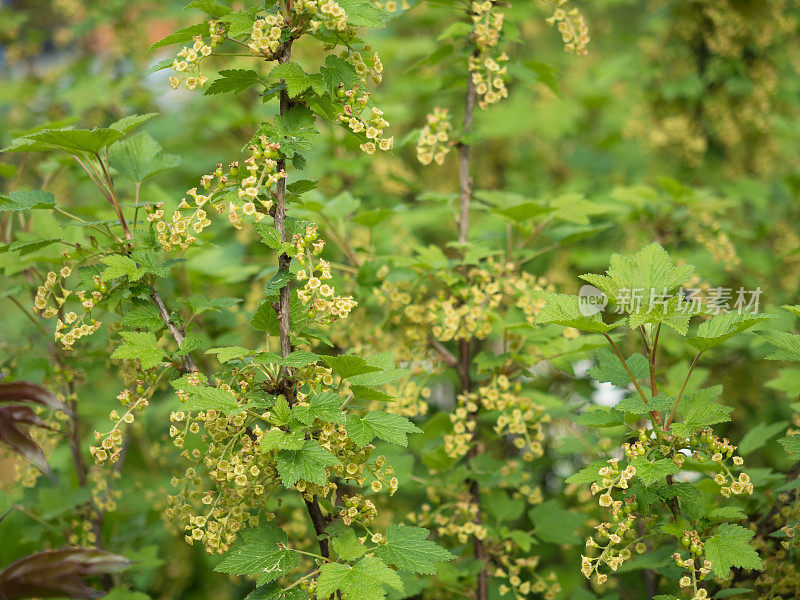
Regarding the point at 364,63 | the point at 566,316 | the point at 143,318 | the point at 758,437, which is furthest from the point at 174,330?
the point at 758,437

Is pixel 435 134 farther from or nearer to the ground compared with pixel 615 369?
farther from the ground

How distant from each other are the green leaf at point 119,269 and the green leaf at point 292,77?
522mm

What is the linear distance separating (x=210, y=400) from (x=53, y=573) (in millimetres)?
455

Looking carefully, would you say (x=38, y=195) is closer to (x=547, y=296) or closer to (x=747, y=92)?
(x=547, y=296)

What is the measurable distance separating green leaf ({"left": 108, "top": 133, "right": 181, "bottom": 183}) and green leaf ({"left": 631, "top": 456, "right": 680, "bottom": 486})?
1.37 m

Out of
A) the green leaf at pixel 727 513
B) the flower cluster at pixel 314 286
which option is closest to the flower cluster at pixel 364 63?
the flower cluster at pixel 314 286

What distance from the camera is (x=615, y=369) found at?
1.64 m

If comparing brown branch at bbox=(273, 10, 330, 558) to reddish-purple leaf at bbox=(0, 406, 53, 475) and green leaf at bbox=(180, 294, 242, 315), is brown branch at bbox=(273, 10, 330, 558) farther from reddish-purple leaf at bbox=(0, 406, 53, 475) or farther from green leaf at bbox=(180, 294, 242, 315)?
reddish-purple leaf at bbox=(0, 406, 53, 475)

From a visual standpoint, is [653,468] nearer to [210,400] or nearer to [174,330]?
[210,400]

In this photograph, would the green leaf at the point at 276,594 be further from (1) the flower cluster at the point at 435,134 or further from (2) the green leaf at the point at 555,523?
(1) the flower cluster at the point at 435,134

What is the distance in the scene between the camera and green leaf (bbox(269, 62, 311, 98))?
139 centimetres

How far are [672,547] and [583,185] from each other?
2.29m

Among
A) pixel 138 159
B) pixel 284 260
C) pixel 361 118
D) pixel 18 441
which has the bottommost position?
pixel 18 441

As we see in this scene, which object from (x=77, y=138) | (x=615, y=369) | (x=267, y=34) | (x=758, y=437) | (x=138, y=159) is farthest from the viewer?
(x=758, y=437)
